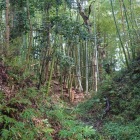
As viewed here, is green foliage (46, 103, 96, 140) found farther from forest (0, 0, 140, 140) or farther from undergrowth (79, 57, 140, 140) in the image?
undergrowth (79, 57, 140, 140)

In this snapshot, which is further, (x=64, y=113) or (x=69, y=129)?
(x=64, y=113)

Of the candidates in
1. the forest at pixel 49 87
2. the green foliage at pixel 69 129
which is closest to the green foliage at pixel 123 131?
the forest at pixel 49 87

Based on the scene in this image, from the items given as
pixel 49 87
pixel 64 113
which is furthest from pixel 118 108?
pixel 64 113

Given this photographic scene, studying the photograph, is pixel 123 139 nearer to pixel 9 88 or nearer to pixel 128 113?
pixel 128 113

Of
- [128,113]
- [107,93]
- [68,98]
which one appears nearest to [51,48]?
[107,93]

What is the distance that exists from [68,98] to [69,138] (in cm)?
571

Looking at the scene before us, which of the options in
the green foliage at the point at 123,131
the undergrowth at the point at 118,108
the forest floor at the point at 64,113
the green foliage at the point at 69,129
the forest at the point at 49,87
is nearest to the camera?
the forest floor at the point at 64,113

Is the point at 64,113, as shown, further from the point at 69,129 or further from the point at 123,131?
the point at 123,131

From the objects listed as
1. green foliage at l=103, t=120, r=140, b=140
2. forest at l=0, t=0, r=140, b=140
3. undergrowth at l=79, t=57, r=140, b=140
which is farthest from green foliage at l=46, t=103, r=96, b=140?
undergrowth at l=79, t=57, r=140, b=140

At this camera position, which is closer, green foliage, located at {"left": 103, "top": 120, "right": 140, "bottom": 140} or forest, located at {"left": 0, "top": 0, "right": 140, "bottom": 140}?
forest, located at {"left": 0, "top": 0, "right": 140, "bottom": 140}

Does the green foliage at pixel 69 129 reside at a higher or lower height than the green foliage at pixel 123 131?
higher

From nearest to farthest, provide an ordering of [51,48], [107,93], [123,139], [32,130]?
1. [32,130]
2. [123,139]
3. [51,48]
4. [107,93]

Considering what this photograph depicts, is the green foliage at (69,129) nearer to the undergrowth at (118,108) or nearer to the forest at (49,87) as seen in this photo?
the forest at (49,87)

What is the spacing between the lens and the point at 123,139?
4574mm
